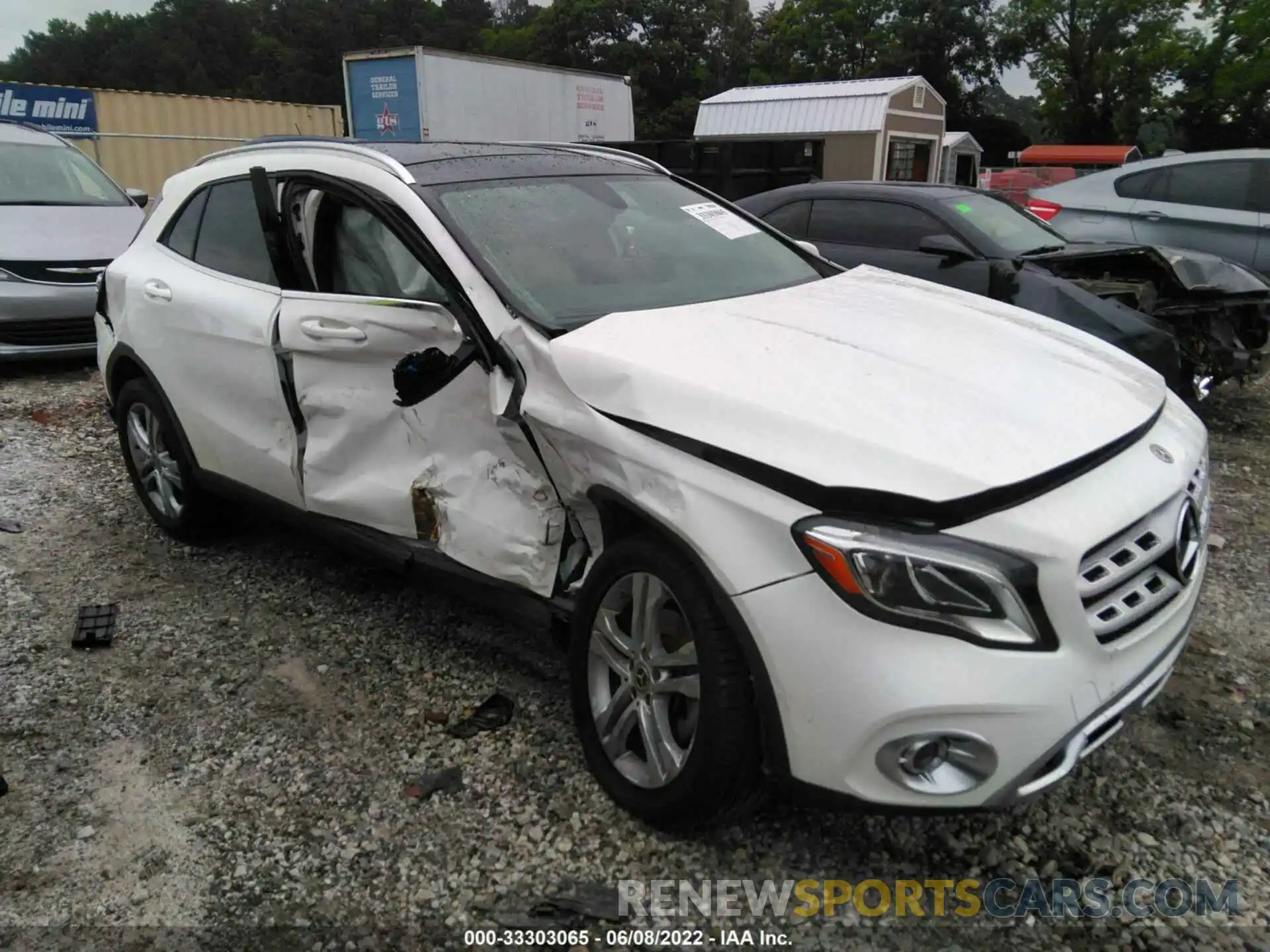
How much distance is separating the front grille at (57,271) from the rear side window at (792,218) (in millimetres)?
4964

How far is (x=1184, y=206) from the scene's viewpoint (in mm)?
8000

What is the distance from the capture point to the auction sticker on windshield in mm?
3520

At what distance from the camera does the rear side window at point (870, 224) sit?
245 inches

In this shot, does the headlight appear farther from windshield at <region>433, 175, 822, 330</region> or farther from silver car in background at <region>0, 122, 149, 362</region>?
silver car in background at <region>0, 122, 149, 362</region>

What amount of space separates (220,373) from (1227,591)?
404 centimetres

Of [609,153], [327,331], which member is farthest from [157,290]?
[609,153]

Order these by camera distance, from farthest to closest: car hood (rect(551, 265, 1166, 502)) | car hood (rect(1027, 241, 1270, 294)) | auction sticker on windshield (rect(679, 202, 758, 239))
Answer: car hood (rect(1027, 241, 1270, 294))
auction sticker on windshield (rect(679, 202, 758, 239))
car hood (rect(551, 265, 1166, 502))

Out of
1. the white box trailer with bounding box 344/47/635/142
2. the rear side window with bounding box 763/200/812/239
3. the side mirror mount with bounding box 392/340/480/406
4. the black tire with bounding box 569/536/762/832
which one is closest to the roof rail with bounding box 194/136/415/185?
the side mirror mount with bounding box 392/340/480/406

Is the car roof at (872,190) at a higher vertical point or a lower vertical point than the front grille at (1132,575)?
higher

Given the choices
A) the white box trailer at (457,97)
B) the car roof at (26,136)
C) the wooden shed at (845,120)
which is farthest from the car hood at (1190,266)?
the wooden shed at (845,120)

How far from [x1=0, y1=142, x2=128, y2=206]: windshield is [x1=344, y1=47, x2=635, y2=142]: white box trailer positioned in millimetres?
7993

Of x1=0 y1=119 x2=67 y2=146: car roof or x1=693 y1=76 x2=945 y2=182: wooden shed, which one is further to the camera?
x1=693 y1=76 x2=945 y2=182: wooden shed

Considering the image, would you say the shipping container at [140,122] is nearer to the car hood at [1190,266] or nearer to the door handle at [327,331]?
the car hood at [1190,266]

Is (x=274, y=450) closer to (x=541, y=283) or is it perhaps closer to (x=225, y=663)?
(x=225, y=663)
